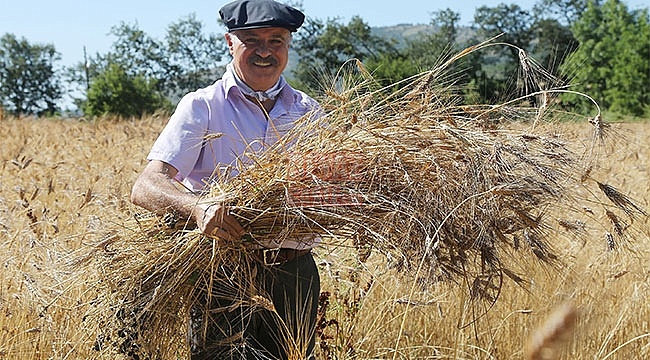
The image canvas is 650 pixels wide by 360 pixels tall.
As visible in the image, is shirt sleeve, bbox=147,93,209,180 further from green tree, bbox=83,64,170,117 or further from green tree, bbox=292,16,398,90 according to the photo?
green tree, bbox=292,16,398,90

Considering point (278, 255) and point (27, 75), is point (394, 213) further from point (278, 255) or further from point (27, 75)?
point (27, 75)

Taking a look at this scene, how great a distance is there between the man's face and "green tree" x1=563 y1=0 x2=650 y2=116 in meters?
29.1

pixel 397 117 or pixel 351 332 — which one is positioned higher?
pixel 397 117

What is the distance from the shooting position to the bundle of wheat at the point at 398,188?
180 cm

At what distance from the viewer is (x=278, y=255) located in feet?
7.25

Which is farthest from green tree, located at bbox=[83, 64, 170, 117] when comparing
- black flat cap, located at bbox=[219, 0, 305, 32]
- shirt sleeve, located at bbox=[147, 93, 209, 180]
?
shirt sleeve, located at bbox=[147, 93, 209, 180]

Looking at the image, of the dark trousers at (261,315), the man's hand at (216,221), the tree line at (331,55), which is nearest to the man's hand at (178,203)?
the man's hand at (216,221)

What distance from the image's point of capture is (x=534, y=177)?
1.76 metres

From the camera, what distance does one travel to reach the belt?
2.08 meters

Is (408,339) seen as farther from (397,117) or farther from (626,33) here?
(626,33)

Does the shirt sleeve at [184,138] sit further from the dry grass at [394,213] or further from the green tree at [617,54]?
the green tree at [617,54]

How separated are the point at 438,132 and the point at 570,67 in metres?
0.73

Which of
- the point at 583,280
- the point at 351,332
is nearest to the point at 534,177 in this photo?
the point at 351,332

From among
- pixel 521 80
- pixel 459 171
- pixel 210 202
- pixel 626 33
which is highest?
pixel 521 80
